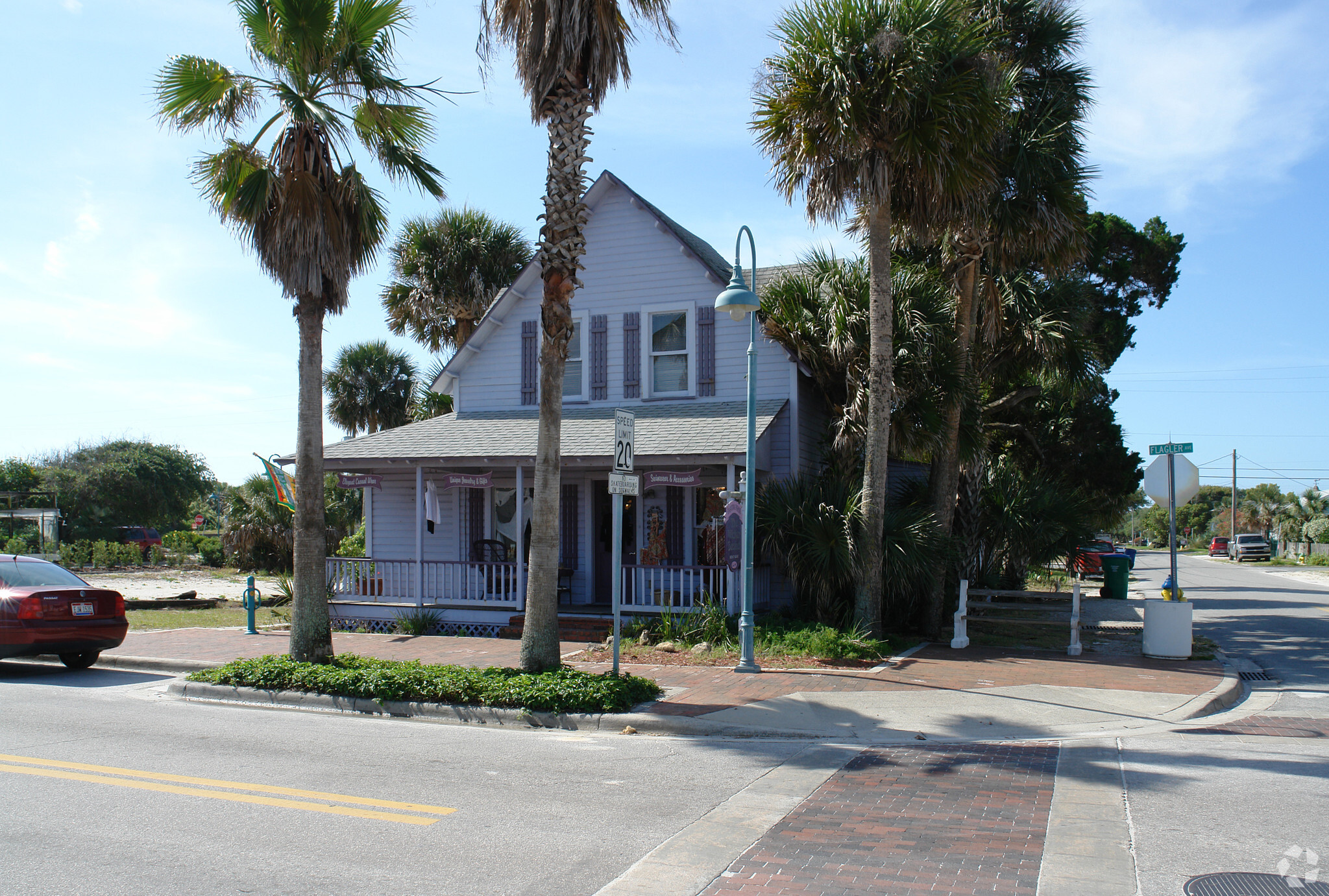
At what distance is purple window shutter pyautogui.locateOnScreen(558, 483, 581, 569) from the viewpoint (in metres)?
17.7

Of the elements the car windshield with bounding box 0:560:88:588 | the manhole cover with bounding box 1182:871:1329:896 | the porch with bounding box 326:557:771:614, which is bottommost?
the manhole cover with bounding box 1182:871:1329:896

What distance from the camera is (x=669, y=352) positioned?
58.5ft

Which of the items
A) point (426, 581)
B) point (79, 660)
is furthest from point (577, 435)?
point (79, 660)

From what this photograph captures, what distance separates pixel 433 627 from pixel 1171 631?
38.4ft

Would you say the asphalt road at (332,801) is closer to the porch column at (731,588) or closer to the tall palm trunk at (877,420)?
the tall palm trunk at (877,420)

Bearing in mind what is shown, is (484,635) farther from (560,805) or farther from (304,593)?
(560,805)

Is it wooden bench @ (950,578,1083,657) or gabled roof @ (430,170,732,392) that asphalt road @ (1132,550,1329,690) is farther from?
gabled roof @ (430,170,732,392)

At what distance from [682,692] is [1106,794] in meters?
4.84

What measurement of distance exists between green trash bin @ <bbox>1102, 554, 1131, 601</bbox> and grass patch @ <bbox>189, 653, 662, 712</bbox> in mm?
16819

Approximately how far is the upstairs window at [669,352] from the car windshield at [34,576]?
9996 millimetres

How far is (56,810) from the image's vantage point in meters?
6.04

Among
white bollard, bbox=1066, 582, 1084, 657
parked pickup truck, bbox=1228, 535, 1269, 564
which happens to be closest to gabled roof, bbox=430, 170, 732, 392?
white bollard, bbox=1066, 582, 1084, 657

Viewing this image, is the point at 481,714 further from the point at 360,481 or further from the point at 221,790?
the point at 360,481

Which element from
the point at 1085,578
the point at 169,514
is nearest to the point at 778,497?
→ the point at 1085,578
